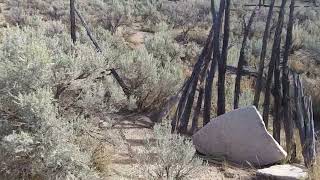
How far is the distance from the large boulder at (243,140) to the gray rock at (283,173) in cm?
27

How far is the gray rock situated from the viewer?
220 inches

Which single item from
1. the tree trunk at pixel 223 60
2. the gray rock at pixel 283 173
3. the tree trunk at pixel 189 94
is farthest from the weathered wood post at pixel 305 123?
the tree trunk at pixel 189 94

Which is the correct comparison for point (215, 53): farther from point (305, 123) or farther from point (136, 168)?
point (136, 168)

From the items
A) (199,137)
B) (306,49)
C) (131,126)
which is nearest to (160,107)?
(131,126)

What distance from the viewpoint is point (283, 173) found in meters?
5.71

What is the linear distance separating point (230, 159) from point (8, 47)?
3.16 m

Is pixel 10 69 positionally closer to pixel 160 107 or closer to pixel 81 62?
pixel 81 62

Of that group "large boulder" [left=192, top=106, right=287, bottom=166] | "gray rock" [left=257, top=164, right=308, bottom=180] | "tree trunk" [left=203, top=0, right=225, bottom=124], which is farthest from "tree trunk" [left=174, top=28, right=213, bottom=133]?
"gray rock" [left=257, top=164, right=308, bottom=180]

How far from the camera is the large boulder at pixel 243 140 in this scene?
6.27 meters

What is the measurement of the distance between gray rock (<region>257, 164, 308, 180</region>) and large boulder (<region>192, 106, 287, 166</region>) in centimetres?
27

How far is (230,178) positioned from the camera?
228 inches

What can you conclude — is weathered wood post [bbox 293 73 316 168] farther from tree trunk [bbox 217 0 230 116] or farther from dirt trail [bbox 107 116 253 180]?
tree trunk [bbox 217 0 230 116]

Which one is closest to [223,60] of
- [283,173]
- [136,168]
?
[283,173]

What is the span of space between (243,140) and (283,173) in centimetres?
77
